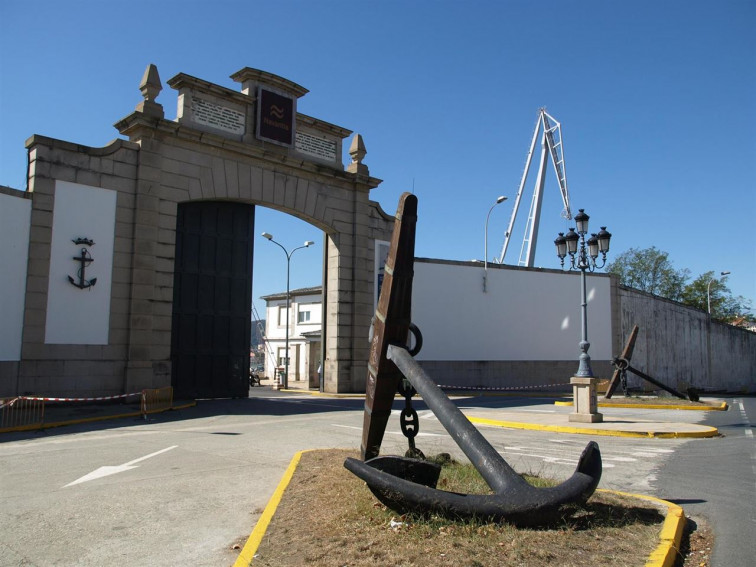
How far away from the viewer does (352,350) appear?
23094 mm

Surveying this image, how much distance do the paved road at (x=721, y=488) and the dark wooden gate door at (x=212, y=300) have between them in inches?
548

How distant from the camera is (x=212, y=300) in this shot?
65.6 feet

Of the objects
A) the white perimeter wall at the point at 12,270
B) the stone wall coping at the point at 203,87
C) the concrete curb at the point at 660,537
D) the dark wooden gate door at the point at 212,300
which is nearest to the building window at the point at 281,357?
the dark wooden gate door at the point at 212,300

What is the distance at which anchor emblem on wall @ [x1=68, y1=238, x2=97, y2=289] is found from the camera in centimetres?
1638

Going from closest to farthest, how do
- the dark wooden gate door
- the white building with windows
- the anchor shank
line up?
the anchor shank < the dark wooden gate door < the white building with windows

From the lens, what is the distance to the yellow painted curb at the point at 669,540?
4098mm

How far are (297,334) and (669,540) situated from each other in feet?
136

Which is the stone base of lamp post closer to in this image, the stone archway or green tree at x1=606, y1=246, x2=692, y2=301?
the stone archway

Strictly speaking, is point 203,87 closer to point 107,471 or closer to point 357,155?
point 357,155

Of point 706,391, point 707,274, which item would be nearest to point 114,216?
point 706,391

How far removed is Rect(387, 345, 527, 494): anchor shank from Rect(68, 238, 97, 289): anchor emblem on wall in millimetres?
13428

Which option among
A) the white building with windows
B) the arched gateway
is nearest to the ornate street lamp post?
the arched gateway

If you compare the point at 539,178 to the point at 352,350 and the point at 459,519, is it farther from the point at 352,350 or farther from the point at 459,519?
the point at 459,519

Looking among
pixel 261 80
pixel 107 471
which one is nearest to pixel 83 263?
pixel 261 80
